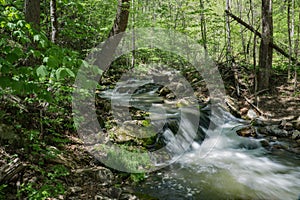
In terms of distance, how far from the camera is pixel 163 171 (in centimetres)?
500

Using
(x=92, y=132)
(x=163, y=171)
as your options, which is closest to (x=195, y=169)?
(x=163, y=171)

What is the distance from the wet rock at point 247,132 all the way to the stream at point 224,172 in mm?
165

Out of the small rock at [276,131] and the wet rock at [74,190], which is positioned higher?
the wet rock at [74,190]

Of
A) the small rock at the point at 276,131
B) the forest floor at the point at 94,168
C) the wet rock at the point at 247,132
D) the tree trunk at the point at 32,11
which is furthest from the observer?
the wet rock at the point at 247,132

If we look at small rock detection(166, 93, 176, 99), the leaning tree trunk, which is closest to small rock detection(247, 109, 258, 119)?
small rock detection(166, 93, 176, 99)

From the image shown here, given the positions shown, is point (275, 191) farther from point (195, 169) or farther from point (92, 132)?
point (92, 132)

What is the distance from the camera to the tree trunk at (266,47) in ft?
31.3

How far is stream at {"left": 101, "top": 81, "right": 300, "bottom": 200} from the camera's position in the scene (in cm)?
423

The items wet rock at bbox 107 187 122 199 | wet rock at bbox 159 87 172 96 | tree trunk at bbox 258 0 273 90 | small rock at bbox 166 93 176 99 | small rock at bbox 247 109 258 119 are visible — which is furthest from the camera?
wet rock at bbox 159 87 172 96

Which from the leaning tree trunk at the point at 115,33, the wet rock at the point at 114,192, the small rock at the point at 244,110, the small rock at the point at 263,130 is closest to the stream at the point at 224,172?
the wet rock at the point at 114,192

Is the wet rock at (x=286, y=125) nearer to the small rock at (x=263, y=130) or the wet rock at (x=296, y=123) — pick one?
the wet rock at (x=296, y=123)

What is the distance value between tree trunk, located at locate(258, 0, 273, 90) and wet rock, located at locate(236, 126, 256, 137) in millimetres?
3637

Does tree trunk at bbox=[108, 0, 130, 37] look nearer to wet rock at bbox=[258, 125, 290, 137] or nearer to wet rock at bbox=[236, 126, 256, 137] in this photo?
wet rock at bbox=[236, 126, 256, 137]

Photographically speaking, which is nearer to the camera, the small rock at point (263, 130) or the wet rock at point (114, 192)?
the wet rock at point (114, 192)
